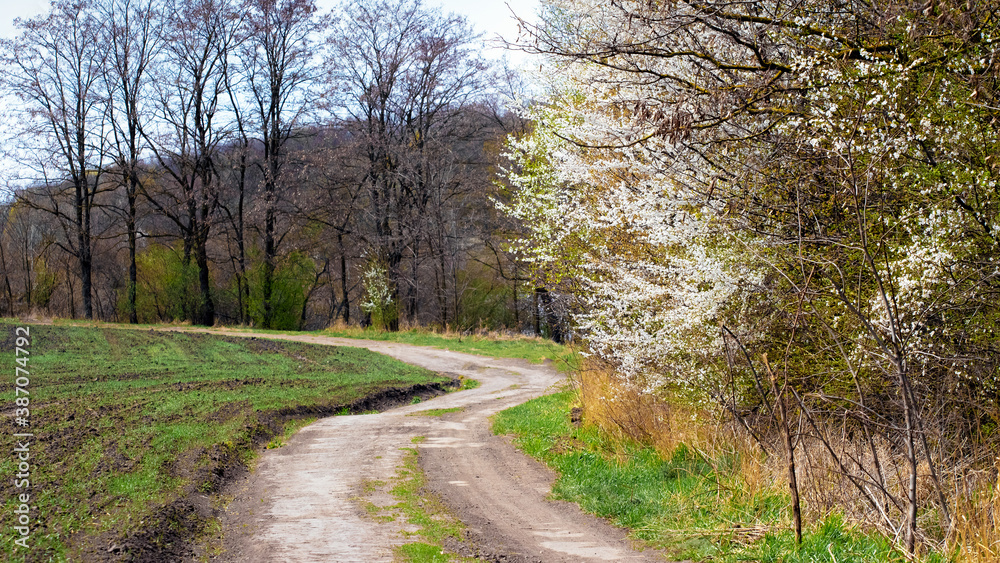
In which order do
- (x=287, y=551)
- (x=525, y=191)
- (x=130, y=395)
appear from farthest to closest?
1. (x=525, y=191)
2. (x=130, y=395)
3. (x=287, y=551)

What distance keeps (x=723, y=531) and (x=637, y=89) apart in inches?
184

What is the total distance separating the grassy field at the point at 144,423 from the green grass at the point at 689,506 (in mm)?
3975

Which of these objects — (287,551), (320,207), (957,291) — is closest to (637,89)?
(957,291)

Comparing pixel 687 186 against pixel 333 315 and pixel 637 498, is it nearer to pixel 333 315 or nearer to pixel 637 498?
pixel 637 498

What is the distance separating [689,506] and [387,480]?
139 inches

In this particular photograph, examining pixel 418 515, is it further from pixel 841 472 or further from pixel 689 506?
pixel 841 472

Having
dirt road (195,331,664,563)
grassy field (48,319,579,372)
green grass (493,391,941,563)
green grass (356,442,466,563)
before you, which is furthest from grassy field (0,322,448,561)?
grassy field (48,319,579,372)

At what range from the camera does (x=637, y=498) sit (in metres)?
7.68

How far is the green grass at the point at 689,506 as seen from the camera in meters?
5.68

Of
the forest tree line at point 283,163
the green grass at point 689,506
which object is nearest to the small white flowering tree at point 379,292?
the forest tree line at point 283,163

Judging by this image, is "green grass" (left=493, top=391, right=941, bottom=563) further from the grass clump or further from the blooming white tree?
the grass clump

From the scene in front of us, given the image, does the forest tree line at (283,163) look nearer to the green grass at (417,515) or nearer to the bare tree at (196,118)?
the bare tree at (196,118)
